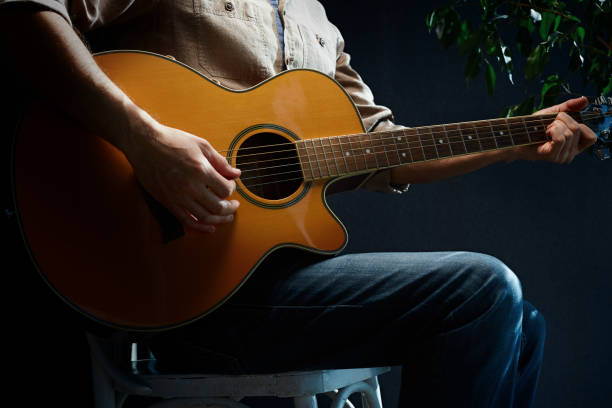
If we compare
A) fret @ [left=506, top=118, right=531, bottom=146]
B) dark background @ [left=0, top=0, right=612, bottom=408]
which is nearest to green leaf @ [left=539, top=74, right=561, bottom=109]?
fret @ [left=506, top=118, right=531, bottom=146]

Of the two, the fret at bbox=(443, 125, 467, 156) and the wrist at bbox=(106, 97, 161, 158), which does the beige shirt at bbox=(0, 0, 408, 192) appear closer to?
the wrist at bbox=(106, 97, 161, 158)

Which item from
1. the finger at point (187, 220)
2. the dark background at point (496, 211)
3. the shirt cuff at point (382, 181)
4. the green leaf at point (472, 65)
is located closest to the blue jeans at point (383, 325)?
the finger at point (187, 220)

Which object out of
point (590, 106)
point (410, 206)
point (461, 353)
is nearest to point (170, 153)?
point (461, 353)

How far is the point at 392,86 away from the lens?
2045 millimetres

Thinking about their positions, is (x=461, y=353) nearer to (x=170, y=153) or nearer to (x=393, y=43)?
(x=170, y=153)

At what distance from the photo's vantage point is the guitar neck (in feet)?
2.94

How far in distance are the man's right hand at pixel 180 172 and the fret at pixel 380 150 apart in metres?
0.34

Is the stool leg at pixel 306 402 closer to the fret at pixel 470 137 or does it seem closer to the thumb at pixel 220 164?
the thumb at pixel 220 164

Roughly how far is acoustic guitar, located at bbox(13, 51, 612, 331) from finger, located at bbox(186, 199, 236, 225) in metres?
0.03

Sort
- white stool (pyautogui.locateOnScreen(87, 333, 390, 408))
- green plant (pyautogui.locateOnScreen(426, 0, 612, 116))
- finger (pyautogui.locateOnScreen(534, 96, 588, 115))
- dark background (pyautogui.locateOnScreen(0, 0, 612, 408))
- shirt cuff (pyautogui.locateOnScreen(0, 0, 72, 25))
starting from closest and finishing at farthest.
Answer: shirt cuff (pyautogui.locateOnScreen(0, 0, 72, 25)) < white stool (pyautogui.locateOnScreen(87, 333, 390, 408)) < finger (pyautogui.locateOnScreen(534, 96, 588, 115)) < green plant (pyautogui.locateOnScreen(426, 0, 612, 116)) < dark background (pyautogui.locateOnScreen(0, 0, 612, 408))

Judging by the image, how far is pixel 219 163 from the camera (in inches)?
29.4

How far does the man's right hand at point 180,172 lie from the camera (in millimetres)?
717

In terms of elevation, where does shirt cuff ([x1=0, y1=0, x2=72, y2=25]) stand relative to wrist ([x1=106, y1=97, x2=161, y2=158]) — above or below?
above

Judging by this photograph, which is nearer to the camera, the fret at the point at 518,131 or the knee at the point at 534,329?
the knee at the point at 534,329
